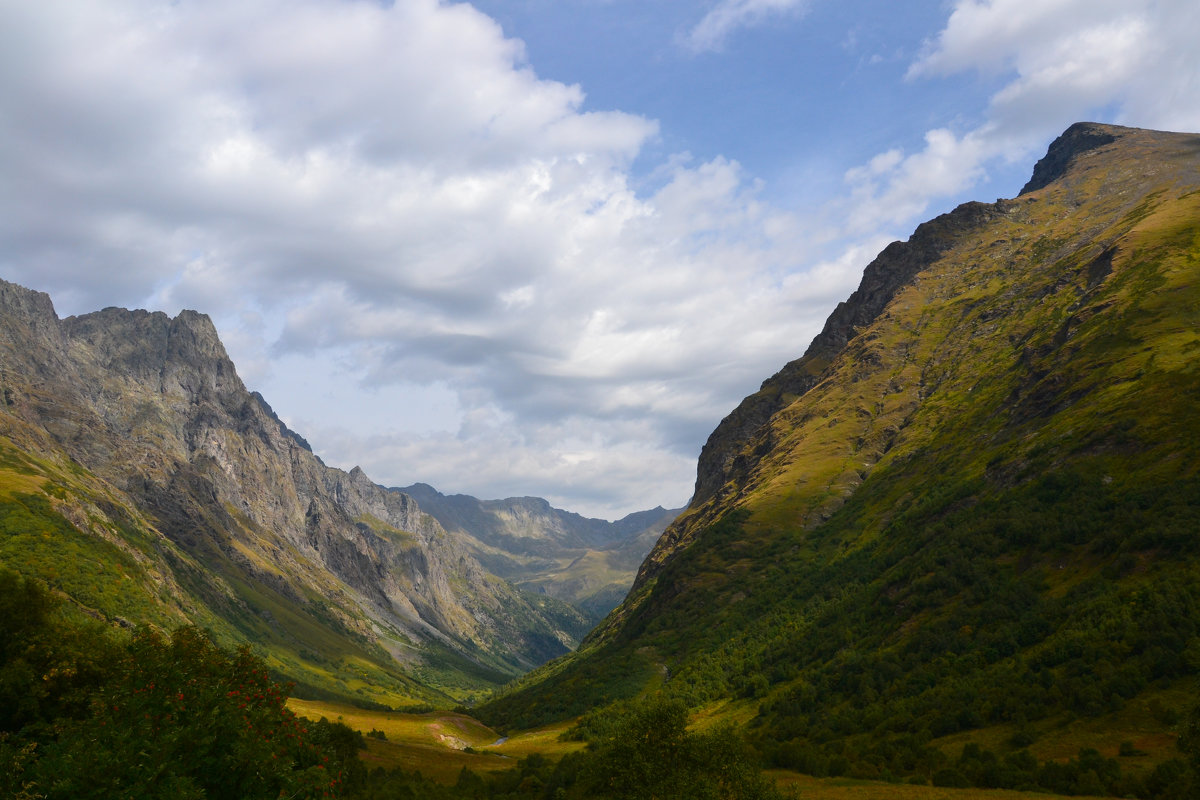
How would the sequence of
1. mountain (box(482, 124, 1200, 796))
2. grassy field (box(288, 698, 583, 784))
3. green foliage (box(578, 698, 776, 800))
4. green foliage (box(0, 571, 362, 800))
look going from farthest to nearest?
grassy field (box(288, 698, 583, 784)) → mountain (box(482, 124, 1200, 796)) → green foliage (box(578, 698, 776, 800)) → green foliage (box(0, 571, 362, 800))

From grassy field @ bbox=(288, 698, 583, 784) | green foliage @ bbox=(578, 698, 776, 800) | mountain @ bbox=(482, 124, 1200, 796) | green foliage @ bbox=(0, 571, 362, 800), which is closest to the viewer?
green foliage @ bbox=(0, 571, 362, 800)

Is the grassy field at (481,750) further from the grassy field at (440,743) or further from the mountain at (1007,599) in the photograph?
the mountain at (1007,599)

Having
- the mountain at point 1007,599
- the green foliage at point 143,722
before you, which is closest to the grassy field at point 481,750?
the mountain at point 1007,599

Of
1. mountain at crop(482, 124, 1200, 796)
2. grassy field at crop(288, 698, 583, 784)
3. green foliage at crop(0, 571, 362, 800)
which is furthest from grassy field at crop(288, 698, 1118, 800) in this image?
green foliage at crop(0, 571, 362, 800)

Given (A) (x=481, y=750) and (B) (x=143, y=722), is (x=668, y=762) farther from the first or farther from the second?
(A) (x=481, y=750)

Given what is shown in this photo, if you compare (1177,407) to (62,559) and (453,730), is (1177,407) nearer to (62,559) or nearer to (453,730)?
(453,730)

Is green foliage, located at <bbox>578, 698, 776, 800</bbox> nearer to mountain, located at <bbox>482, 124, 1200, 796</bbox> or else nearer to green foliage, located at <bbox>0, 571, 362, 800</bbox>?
green foliage, located at <bbox>0, 571, 362, 800</bbox>

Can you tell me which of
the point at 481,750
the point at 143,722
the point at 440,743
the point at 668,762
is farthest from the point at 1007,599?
the point at 440,743

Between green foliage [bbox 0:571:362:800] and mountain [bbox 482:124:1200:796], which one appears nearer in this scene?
green foliage [bbox 0:571:362:800]

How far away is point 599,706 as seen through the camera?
15925cm

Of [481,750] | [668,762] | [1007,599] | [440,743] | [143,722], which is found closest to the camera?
[143,722]

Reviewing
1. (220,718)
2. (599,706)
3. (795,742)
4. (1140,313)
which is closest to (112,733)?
(220,718)

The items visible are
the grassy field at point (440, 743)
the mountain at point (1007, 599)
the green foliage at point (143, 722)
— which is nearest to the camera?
the green foliage at point (143, 722)

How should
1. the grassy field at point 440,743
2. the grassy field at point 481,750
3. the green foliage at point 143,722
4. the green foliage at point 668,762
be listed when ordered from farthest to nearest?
1. the grassy field at point 440,743
2. the grassy field at point 481,750
3. the green foliage at point 668,762
4. the green foliage at point 143,722
